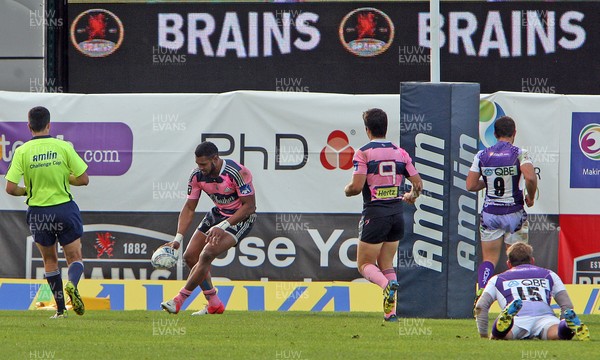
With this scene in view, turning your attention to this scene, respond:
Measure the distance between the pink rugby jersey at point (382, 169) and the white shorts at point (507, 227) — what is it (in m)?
0.94

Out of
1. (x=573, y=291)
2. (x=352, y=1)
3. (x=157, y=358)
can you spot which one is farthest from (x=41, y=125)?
(x=573, y=291)

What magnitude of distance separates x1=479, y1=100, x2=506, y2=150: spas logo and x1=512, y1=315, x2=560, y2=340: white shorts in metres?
6.25

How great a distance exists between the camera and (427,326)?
12.3m

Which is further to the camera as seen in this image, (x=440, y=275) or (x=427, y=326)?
(x=440, y=275)

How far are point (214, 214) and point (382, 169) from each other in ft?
7.63

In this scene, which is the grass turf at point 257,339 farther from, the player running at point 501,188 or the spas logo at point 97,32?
the spas logo at point 97,32

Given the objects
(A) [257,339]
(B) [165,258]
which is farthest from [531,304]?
(B) [165,258]

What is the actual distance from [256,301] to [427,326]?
4.52 meters

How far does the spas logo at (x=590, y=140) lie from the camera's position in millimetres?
16859

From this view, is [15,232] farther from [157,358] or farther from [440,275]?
[157,358]

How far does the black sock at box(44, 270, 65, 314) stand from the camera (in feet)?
43.5

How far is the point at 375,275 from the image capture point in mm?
12656

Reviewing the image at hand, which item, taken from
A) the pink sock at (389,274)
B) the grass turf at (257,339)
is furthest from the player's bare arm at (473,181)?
the grass turf at (257,339)

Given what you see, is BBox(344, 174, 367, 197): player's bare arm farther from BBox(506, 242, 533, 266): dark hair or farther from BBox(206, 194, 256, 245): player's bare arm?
BBox(506, 242, 533, 266): dark hair
